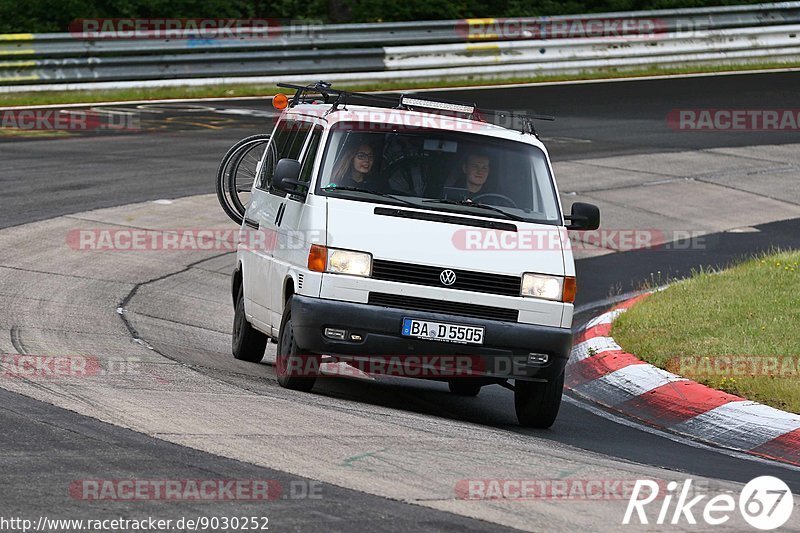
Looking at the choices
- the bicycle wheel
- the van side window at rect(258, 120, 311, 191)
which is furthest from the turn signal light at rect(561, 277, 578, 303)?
the bicycle wheel

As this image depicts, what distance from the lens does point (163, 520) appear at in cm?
570

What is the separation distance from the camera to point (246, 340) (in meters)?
10.9

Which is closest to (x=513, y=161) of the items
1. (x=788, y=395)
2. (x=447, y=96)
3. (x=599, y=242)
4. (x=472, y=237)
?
(x=472, y=237)

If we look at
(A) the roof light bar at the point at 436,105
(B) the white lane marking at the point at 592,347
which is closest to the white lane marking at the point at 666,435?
(B) the white lane marking at the point at 592,347

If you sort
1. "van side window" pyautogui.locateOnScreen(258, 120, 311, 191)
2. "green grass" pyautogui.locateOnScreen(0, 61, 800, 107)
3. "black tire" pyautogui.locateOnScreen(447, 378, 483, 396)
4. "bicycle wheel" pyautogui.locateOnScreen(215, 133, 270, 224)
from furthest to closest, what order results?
"green grass" pyautogui.locateOnScreen(0, 61, 800, 107) → "bicycle wheel" pyautogui.locateOnScreen(215, 133, 270, 224) → "black tire" pyautogui.locateOnScreen(447, 378, 483, 396) → "van side window" pyautogui.locateOnScreen(258, 120, 311, 191)

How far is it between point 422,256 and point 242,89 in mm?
17486

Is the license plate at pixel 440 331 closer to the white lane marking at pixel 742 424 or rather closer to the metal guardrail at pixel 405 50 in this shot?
the white lane marking at pixel 742 424

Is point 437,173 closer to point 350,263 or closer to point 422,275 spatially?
Answer: point 422,275

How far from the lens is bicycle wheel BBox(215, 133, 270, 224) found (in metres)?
12.5

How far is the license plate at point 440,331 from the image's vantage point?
871 centimetres

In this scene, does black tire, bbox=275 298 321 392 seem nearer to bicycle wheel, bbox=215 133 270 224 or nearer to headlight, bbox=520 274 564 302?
headlight, bbox=520 274 564 302

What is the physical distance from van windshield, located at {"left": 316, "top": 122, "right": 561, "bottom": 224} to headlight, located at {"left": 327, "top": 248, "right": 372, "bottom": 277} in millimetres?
575

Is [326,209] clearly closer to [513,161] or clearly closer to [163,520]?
[513,161]

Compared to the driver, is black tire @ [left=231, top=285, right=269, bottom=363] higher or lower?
lower
